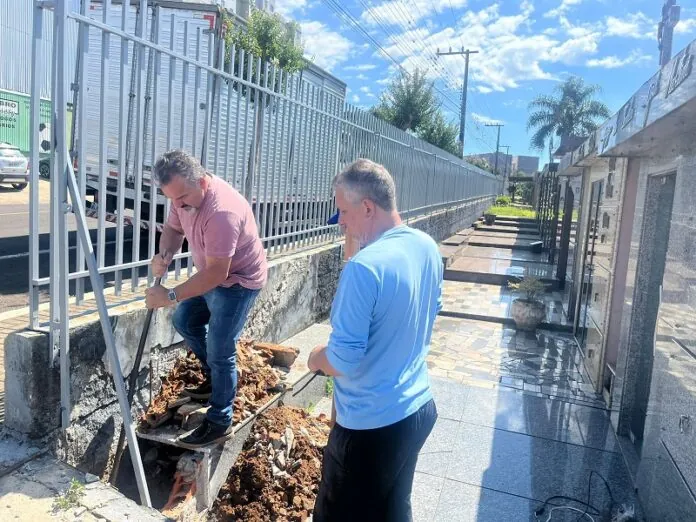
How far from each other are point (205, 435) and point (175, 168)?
1505mm

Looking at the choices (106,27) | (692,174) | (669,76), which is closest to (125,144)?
(106,27)

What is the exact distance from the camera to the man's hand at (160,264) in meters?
3.13

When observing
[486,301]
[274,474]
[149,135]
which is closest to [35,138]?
[149,135]

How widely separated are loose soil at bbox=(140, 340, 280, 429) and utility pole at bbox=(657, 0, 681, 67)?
4050 mm

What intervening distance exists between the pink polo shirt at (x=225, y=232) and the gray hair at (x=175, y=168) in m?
0.15

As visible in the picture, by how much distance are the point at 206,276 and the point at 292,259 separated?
279 cm

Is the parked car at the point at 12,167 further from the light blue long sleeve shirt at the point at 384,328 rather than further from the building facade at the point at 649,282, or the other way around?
the light blue long sleeve shirt at the point at 384,328

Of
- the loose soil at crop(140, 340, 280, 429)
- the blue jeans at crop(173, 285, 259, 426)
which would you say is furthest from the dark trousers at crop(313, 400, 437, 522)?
the loose soil at crop(140, 340, 280, 429)

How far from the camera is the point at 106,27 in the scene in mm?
2914

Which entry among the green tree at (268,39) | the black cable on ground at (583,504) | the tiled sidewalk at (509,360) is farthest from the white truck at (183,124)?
the green tree at (268,39)

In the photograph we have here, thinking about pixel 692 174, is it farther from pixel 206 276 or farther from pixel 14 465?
pixel 14 465

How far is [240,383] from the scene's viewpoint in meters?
3.77

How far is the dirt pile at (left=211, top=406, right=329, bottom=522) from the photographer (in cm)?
317

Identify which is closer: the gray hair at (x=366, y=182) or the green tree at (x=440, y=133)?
the gray hair at (x=366, y=182)
